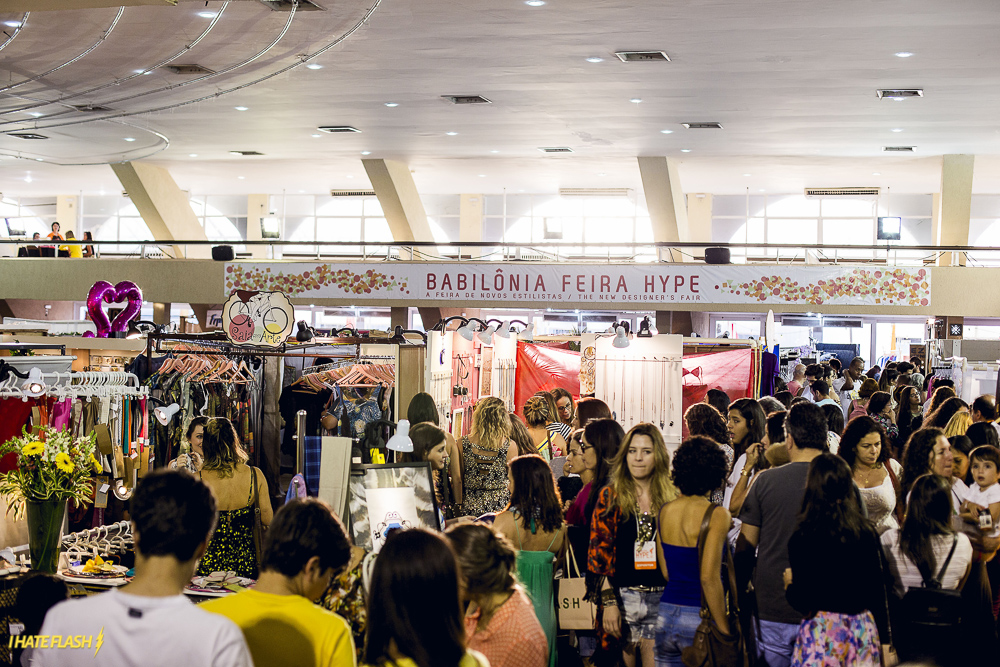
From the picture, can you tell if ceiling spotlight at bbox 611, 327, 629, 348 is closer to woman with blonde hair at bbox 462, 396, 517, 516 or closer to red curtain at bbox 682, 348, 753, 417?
red curtain at bbox 682, 348, 753, 417

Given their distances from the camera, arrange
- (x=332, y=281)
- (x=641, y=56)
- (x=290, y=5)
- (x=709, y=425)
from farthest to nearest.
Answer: (x=332, y=281) → (x=641, y=56) → (x=290, y=5) → (x=709, y=425)

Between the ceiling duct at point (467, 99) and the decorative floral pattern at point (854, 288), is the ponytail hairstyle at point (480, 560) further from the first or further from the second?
the decorative floral pattern at point (854, 288)

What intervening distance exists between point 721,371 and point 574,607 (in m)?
7.30

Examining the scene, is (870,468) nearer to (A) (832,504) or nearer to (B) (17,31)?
(A) (832,504)

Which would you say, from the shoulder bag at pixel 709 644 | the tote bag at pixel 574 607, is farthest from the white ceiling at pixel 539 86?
the shoulder bag at pixel 709 644

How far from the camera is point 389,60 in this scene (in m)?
10.6

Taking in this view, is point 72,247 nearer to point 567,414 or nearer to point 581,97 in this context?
point 581,97

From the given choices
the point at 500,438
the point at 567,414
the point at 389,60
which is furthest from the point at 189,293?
the point at 500,438

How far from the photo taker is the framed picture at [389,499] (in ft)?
14.3

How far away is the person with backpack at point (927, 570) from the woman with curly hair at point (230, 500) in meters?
2.92

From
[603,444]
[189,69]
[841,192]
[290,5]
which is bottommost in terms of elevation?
[603,444]

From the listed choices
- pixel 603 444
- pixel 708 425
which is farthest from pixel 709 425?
pixel 603 444

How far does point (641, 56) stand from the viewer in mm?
10297

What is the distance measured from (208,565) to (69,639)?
8.51 feet
